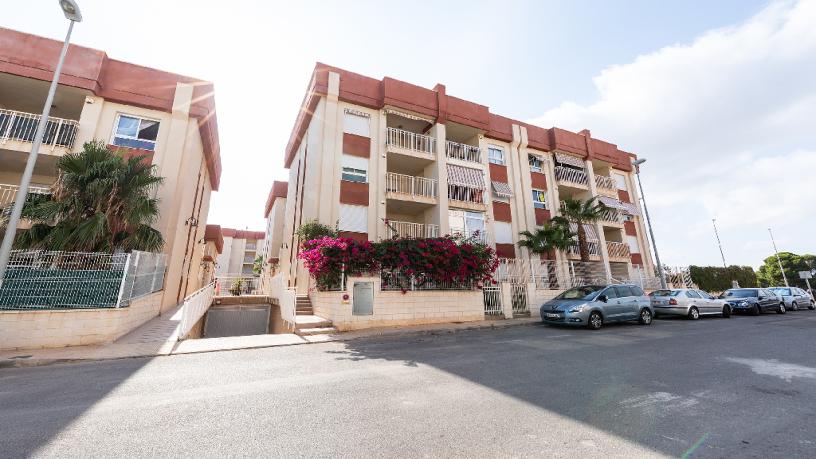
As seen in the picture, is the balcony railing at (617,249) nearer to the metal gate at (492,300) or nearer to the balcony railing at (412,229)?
the metal gate at (492,300)

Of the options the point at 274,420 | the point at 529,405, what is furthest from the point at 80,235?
the point at 529,405

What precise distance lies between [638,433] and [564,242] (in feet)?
51.0

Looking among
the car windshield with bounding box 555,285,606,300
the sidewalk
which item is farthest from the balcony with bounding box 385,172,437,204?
the car windshield with bounding box 555,285,606,300

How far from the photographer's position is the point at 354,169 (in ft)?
52.5

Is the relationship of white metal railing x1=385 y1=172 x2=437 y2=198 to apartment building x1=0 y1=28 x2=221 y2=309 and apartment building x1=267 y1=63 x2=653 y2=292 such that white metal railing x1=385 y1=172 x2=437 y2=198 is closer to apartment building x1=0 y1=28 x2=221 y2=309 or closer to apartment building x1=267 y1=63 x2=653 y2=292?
apartment building x1=267 y1=63 x2=653 y2=292

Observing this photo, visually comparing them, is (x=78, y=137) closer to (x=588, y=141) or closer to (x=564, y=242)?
(x=564, y=242)

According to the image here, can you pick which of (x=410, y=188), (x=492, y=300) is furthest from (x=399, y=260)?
(x=410, y=188)

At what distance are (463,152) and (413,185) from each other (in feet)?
15.2

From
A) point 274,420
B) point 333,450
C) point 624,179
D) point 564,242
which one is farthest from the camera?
point 624,179

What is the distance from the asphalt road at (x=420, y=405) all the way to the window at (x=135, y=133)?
1111 cm

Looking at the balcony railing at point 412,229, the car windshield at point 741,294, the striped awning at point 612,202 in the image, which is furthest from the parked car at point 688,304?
the balcony railing at point 412,229

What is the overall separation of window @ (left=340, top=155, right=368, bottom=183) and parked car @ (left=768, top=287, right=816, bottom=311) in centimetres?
2695

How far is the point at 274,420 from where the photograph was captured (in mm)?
3455

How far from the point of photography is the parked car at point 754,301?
677 inches
